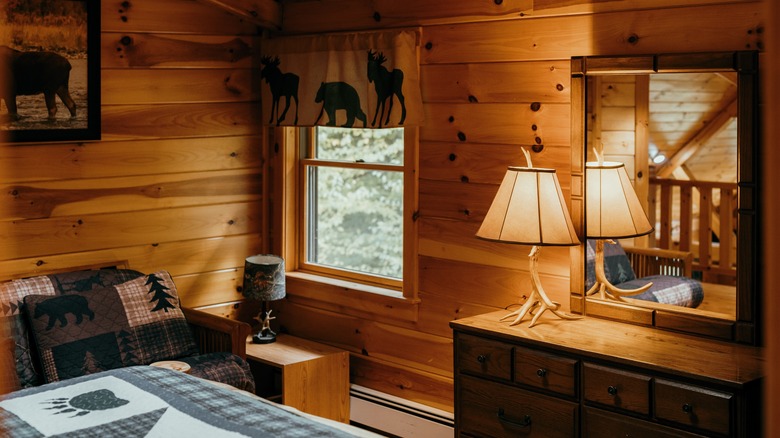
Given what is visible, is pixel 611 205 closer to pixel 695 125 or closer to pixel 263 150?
pixel 695 125

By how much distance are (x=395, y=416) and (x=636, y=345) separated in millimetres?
1528

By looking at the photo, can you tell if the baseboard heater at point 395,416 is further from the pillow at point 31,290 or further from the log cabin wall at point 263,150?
the pillow at point 31,290

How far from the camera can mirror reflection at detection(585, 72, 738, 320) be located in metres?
2.78

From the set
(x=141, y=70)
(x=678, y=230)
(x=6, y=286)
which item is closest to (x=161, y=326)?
(x=6, y=286)

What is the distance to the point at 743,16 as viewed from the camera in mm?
2760

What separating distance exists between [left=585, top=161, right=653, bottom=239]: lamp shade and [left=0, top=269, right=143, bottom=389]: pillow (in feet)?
6.62

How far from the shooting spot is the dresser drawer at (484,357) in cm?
299

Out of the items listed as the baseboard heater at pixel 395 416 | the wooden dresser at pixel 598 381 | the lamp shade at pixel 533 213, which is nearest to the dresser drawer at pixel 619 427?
the wooden dresser at pixel 598 381

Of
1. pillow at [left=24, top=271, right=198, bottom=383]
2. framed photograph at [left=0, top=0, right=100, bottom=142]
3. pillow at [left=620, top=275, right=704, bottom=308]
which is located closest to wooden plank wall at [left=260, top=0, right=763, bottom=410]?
pillow at [left=620, top=275, right=704, bottom=308]

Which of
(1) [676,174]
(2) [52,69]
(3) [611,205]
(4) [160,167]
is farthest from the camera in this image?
(4) [160,167]

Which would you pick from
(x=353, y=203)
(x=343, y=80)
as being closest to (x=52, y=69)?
(x=343, y=80)

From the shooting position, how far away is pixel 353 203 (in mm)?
4227

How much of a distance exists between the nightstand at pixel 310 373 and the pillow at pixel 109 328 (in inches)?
17.2

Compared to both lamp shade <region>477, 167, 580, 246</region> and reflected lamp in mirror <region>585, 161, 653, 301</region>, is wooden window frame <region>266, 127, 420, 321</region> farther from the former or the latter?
reflected lamp in mirror <region>585, 161, 653, 301</region>
